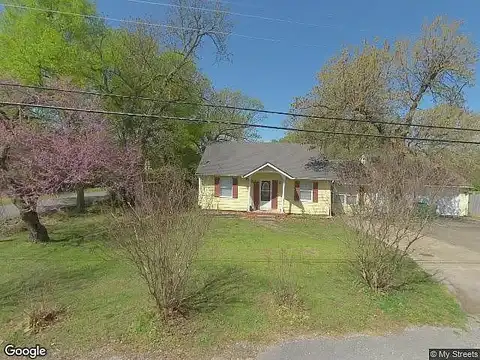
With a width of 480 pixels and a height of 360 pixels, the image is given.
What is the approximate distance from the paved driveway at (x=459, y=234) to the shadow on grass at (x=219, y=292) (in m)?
8.16

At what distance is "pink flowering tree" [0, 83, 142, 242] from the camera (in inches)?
399

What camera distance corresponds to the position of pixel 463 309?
6086 mm

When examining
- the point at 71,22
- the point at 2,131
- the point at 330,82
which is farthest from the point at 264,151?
the point at 2,131

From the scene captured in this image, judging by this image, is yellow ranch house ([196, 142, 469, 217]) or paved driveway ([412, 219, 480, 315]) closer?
paved driveway ([412, 219, 480, 315])

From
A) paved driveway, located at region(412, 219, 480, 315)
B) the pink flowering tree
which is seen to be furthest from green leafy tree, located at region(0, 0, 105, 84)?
paved driveway, located at region(412, 219, 480, 315)

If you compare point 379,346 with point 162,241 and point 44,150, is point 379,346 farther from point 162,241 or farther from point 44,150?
point 44,150

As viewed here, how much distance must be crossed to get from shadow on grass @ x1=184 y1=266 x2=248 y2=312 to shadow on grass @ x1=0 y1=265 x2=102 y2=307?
2661 millimetres

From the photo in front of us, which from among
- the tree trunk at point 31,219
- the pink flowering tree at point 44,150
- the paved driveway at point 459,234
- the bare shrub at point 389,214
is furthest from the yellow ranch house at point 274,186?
the bare shrub at point 389,214

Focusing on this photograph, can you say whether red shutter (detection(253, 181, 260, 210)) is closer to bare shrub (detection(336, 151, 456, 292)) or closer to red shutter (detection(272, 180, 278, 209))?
red shutter (detection(272, 180, 278, 209))

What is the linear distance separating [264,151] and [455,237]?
41.6 ft

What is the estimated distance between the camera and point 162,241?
4.81 m

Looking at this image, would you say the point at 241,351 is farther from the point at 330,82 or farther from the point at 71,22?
the point at 71,22

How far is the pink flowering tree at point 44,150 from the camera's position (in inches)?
399

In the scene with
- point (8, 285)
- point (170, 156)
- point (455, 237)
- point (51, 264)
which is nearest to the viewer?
point (8, 285)
